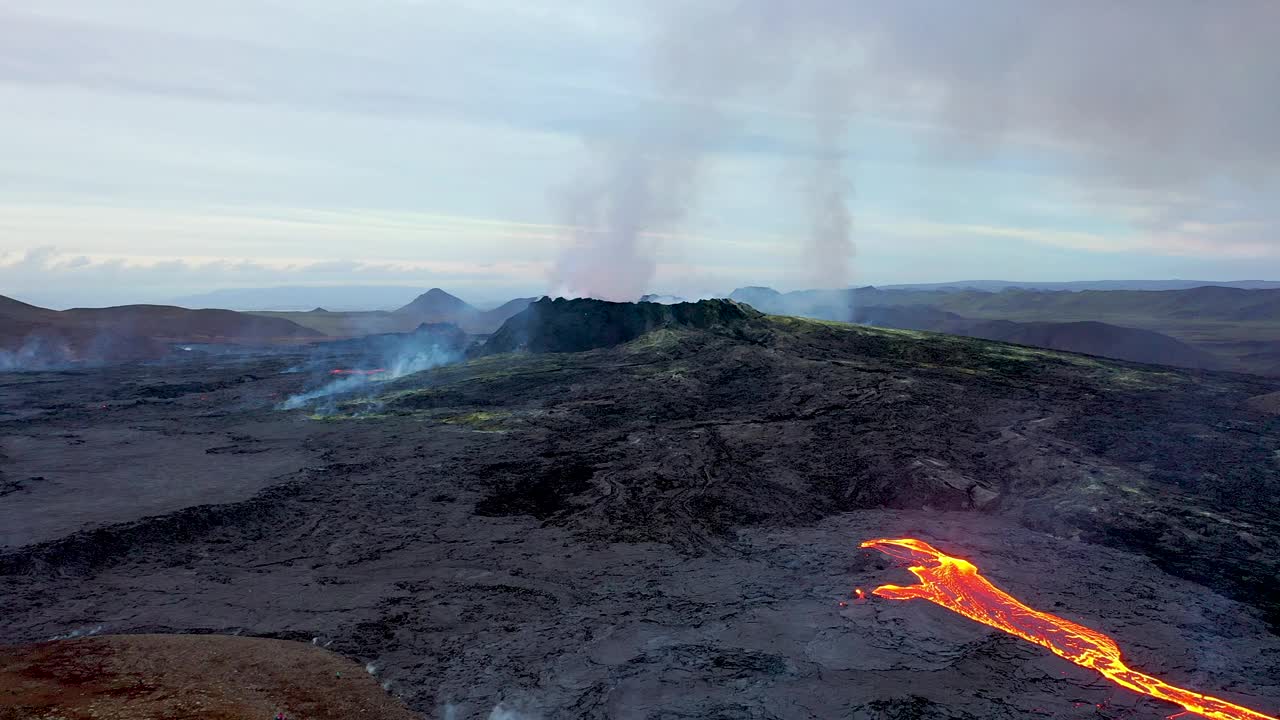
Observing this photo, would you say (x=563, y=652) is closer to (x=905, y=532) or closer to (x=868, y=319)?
(x=905, y=532)

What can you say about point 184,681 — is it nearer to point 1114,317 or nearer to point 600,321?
point 600,321

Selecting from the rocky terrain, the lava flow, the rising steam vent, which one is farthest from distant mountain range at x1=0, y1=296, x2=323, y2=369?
the lava flow

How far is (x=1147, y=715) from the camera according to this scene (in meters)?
10.1

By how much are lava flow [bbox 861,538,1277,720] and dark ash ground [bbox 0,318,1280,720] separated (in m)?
0.43

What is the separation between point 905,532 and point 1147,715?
7675mm

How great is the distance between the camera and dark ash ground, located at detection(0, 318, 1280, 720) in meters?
11.4

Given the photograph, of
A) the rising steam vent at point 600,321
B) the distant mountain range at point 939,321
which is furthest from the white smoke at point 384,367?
the distant mountain range at point 939,321

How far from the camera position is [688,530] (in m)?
18.0

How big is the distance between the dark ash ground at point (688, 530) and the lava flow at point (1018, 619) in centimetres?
43

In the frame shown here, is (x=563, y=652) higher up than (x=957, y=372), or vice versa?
(x=957, y=372)

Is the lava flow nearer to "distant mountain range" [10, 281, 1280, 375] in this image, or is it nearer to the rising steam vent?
the rising steam vent

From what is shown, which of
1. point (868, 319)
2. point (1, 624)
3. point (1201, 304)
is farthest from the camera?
point (1201, 304)

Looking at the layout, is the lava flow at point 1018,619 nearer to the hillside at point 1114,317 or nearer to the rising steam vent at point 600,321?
the rising steam vent at point 600,321

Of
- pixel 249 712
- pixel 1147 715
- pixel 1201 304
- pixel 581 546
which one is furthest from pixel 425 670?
pixel 1201 304
